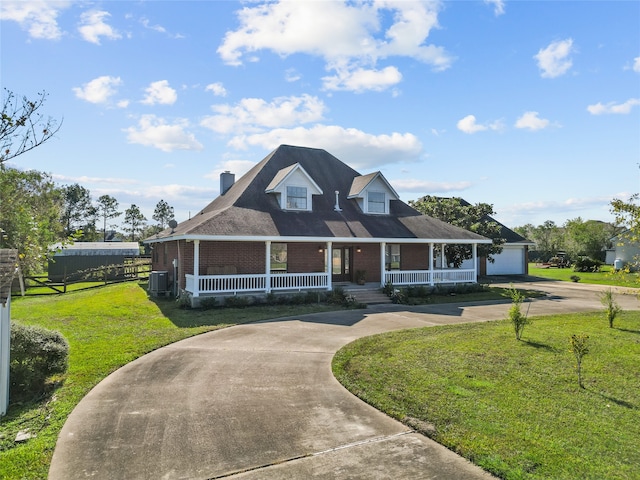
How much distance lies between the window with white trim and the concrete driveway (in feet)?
48.0

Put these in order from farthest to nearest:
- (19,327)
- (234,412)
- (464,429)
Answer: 1. (19,327)
2. (234,412)
3. (464,429)

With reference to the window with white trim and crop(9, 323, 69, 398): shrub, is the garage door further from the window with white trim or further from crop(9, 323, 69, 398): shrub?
crop(9, 323, 69, 398): shrub

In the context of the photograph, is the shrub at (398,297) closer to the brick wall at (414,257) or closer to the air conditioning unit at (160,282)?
the brick wall at (414,257)

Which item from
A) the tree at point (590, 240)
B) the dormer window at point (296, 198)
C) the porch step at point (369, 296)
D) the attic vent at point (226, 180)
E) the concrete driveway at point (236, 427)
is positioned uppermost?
the attic vent at point (226, 180)

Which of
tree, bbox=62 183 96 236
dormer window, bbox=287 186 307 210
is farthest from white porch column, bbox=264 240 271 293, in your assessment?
tree, bbox=62 183 96 236

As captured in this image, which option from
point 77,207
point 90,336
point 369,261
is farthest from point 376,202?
point 77,207

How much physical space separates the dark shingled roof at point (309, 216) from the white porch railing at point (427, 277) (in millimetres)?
1872

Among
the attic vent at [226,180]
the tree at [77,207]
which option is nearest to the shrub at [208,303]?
the attic vent at [226,180]

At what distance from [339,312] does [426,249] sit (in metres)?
10.2

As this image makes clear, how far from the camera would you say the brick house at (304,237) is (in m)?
18.1

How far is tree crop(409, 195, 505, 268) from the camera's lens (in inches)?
1012

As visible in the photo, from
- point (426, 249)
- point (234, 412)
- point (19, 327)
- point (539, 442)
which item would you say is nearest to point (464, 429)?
point (539, 442)

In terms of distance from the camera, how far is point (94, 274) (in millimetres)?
31672

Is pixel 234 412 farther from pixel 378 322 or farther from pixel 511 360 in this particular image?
pixel 378 322
